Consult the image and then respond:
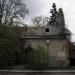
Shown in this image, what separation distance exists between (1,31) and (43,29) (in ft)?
76.0

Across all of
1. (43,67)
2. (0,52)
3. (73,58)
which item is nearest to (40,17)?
(73,58)

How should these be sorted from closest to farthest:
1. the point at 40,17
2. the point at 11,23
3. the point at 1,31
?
the point at 1,31 → the point at 11,23 → the point at 40,17

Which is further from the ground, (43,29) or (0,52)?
(43,29)

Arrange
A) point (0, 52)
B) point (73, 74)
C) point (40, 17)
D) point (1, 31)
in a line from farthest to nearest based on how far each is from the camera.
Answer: point (40, 17) → point (1, 31) → point (0, 52) → point (73, 74)

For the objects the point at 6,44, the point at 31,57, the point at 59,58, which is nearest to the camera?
the point at 31,57

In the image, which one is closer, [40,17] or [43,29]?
[43,29]

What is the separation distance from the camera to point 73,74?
17.2 m

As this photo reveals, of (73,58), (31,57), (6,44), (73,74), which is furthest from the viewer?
(73,58)

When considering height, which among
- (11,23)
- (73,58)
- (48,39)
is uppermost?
(11,23)

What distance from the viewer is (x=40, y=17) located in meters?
69.4

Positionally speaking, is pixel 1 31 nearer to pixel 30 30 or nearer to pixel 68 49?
pixel 68 49

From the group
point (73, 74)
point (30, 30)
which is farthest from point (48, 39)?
point (73, 74)

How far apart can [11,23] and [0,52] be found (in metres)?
18.2

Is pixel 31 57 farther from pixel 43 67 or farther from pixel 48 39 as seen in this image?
pixel 48 39
